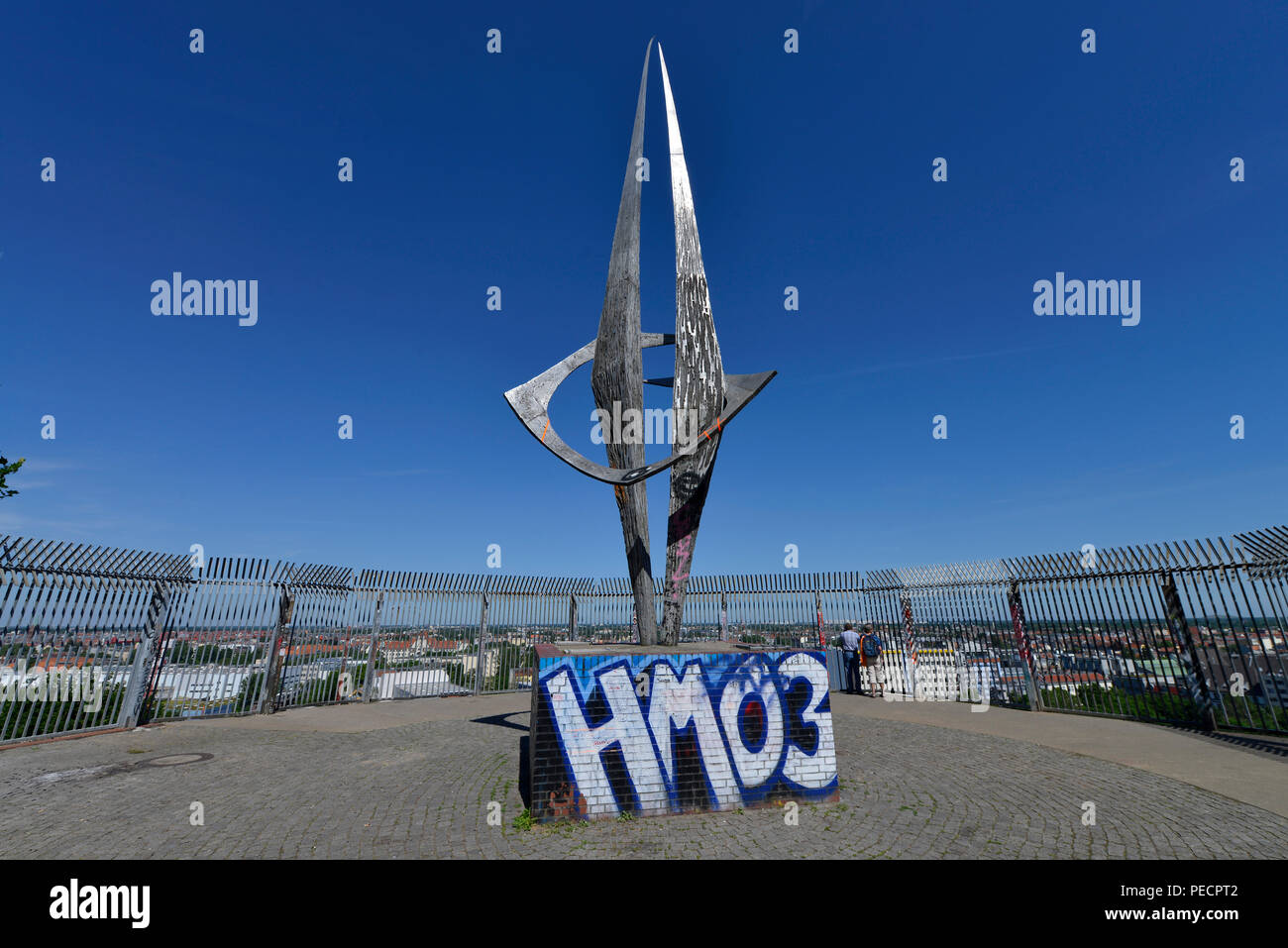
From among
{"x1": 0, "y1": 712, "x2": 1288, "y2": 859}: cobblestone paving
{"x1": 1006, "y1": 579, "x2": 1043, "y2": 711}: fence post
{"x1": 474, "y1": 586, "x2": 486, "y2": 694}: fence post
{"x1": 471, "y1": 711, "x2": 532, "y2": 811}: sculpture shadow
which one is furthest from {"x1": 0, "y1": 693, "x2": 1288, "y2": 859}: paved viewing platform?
{"x1": 474, "y1": 586, "x2": 486, "y2": 694}: fence post

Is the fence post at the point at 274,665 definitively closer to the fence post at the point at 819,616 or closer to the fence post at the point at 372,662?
the fence post at the point at 372,662

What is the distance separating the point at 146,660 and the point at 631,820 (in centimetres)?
1279

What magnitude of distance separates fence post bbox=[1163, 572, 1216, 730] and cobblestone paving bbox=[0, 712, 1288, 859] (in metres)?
4.14

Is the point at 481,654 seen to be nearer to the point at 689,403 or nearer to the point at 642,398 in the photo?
the point at 642,398

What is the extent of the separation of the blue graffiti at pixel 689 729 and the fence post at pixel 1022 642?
9.84 metres

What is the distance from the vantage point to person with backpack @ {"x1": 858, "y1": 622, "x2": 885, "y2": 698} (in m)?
17.5

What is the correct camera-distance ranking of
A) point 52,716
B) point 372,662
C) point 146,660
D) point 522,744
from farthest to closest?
point 372,662 → point 146,660 → point 522,744 → point 52,716

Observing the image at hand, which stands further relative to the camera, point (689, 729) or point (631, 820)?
Answer: point (689, 729)

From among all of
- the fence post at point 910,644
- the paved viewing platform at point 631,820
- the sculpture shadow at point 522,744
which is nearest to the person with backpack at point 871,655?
the fence post at point 910,644

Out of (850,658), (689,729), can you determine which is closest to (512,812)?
(689,729)

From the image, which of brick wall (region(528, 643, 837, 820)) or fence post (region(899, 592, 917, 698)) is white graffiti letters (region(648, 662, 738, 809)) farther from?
fence post (region(899, 592, 917, 698))

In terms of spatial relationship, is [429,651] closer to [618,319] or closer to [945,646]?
[618,319]

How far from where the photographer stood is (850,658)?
1867cm

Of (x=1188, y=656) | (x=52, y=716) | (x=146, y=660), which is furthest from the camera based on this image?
(x=146, y=660)
